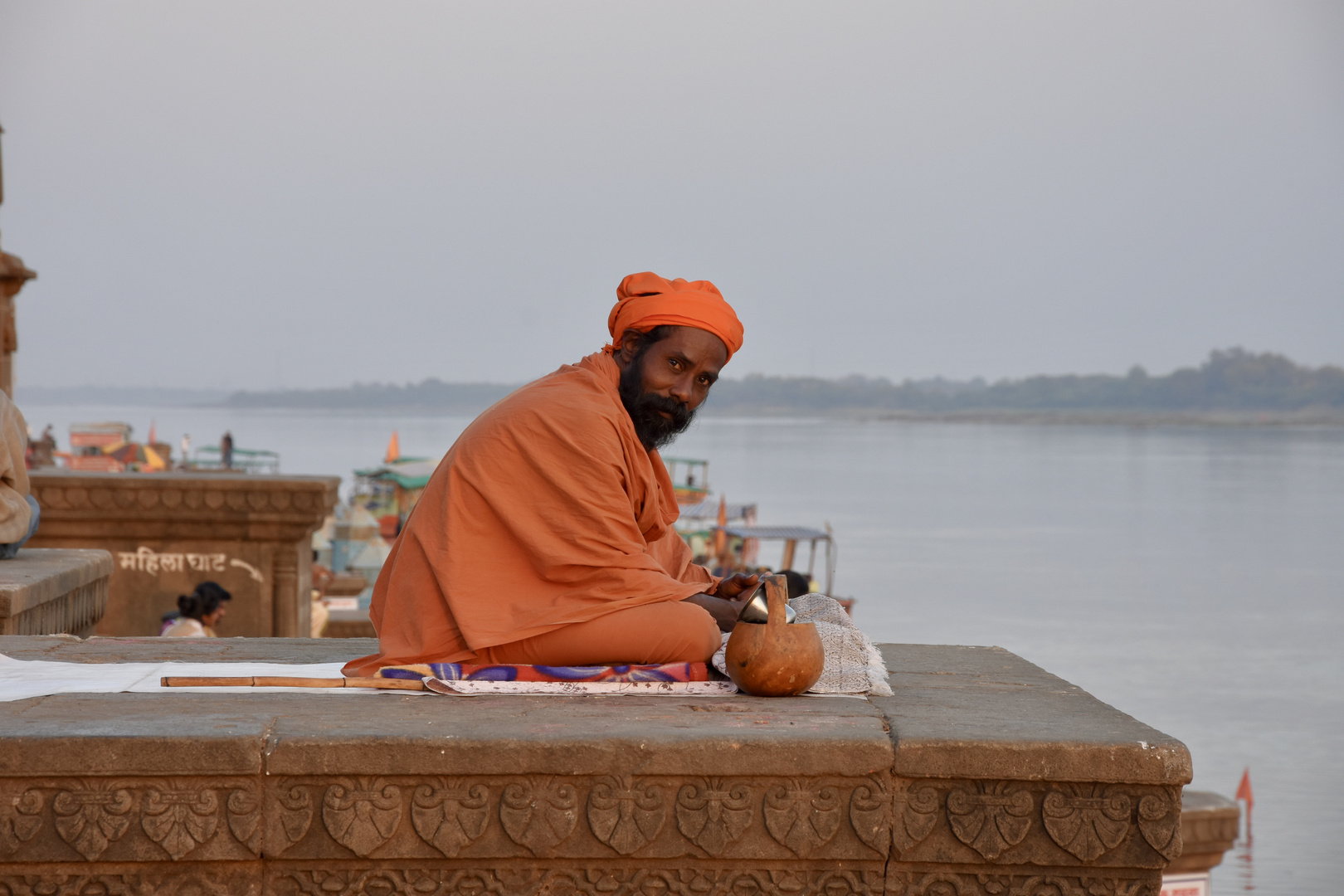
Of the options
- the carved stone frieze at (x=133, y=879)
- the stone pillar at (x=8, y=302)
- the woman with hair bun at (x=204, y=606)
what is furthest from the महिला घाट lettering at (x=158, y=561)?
the carved stone frieze at (x=133, y=879)

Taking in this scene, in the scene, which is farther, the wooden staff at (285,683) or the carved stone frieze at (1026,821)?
the wooden staff at (285,683)

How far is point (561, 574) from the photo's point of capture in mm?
3086

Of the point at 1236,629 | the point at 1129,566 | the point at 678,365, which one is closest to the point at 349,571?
the point at 678,365

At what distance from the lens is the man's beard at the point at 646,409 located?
337 centimetres

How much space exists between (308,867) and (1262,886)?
58.1 feet

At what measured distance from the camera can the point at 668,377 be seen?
337 cm

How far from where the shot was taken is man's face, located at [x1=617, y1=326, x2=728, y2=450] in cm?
336

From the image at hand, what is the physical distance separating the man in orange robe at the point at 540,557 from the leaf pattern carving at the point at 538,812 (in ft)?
1.98

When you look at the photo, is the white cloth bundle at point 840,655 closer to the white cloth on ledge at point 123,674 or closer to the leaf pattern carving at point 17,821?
the white cloth on ledge at point 123,674

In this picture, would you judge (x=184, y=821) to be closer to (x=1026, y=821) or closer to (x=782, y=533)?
(x=1026, y=821)

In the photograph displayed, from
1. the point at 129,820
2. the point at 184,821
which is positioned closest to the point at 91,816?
the point at 129,820

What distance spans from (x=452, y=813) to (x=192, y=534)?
524 cm

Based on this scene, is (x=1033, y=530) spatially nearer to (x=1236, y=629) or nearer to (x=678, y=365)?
(x=1236, y=629)

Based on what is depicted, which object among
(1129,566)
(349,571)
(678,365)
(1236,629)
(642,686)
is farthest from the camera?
(1129,566)
